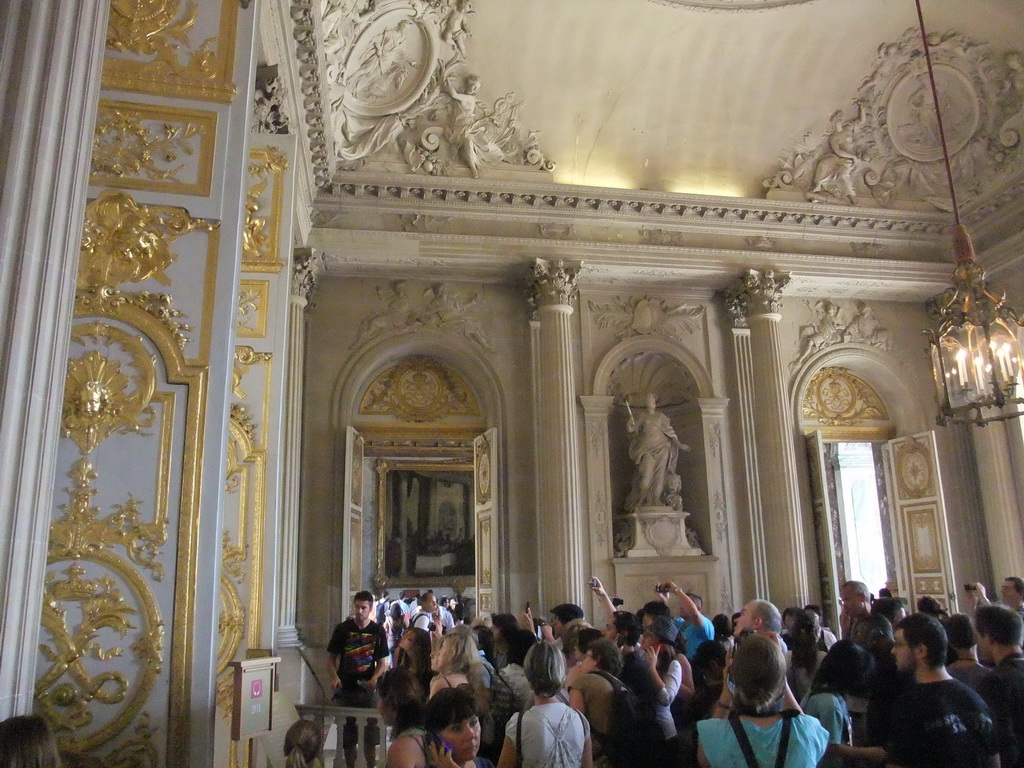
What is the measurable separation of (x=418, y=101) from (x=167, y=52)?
7110 millimetres

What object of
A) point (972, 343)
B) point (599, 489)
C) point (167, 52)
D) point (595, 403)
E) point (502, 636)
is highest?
point (167, 52)

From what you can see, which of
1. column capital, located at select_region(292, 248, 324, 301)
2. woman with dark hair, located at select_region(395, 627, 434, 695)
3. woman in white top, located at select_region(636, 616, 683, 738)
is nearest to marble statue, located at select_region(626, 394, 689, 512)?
column capital, located at select_region(292, 248, 324, 301)

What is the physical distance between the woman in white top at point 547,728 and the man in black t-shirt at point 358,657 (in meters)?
3.62

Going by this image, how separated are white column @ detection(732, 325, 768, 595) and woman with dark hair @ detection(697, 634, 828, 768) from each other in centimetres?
937

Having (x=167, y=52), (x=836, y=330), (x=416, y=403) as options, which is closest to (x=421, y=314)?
(x=416, y=403)

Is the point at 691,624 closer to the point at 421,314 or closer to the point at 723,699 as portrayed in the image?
the point at 723,699

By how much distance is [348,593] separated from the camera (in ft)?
35.0

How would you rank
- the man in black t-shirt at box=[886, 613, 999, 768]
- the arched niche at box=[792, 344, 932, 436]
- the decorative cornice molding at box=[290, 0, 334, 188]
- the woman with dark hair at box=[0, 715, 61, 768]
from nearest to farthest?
the woman with dark hair at box=[0, 715, 61, 768] → the man in black t-shirt at box=[886, 613, 999, 768] → the decorative cornice molding at box=[290, 0, 334, 188] → the arched niche at box=[792, 344, 932, 436]

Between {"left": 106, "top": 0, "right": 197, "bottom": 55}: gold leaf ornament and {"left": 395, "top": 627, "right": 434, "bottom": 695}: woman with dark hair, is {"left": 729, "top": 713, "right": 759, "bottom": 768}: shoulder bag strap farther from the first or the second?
{"left": 106, "top": 0, "right": 197, "bottom": 55}: gold leaf ornament

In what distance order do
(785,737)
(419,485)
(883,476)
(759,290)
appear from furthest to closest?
1. (419,485)
2. (883,476)
3. (759,290)
4. (785,737)

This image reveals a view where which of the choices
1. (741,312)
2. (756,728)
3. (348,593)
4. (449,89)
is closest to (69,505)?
(756,728)

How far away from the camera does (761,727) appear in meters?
2.73

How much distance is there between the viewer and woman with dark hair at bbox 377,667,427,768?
296cm

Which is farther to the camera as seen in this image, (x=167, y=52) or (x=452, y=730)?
(x=167, y=52)
